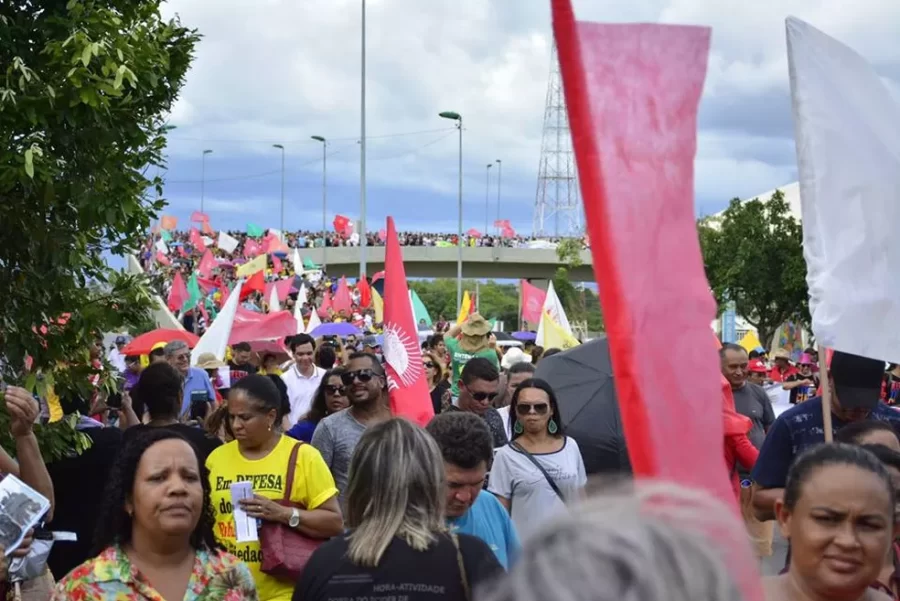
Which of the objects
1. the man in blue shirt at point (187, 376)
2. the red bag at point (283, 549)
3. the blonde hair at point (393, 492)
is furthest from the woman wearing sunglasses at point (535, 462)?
the man in blue shirt at point (187, 376)

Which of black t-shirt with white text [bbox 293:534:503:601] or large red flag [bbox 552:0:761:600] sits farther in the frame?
black t-shirt with white text [bbox 293:534:503:601]

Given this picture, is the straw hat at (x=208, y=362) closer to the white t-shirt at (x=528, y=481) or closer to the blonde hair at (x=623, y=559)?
the white t-shirt at (x=528, y=481)

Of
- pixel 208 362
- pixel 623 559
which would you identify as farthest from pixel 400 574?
pixel 208 362

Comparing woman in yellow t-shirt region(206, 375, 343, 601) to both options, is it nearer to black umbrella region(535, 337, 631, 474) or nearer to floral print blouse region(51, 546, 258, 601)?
floral print blouse region(51, 546, 258, 601)

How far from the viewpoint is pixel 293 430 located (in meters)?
7.85

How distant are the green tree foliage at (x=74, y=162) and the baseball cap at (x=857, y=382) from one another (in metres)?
3.20

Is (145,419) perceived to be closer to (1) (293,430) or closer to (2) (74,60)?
(1) (293,430)

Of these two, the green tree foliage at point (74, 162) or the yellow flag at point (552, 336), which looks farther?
the yellow flag at point (552, 336)

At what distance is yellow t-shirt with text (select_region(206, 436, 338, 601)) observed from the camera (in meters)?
5.21

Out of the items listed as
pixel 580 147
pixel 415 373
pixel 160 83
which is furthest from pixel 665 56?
pixel 415 373

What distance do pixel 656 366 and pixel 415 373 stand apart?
225 inches

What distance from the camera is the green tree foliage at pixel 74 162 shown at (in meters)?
5.56

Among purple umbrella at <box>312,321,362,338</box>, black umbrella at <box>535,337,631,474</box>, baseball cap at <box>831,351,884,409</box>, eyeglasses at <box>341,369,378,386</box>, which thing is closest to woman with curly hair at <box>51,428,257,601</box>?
baseball cap at <box>831,351,884,409</box>

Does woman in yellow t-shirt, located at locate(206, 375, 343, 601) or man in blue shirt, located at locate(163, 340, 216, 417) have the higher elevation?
man in blue shirt, located at locate(163, 340, 216, 417)
